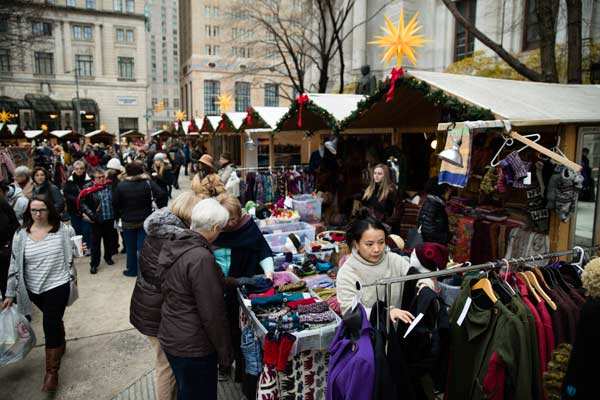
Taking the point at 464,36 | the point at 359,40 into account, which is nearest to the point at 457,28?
the point at 464,36

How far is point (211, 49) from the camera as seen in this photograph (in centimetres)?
6688

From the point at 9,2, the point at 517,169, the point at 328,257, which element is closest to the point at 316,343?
the point at 328,257

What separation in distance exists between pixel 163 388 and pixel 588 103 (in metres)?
6.32

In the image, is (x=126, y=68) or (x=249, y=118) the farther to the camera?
(x=126, y=68)

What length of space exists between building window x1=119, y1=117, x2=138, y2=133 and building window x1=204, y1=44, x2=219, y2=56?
22374 mm

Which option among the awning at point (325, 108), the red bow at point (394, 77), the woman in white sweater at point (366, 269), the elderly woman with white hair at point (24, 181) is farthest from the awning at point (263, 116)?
the woman in white sweater at point (366, 269)

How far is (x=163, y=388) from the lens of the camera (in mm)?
3191

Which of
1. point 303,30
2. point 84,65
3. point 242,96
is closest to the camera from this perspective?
point 303,30

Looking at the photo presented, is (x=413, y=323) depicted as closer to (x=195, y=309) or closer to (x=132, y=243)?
(x=195, y=309)

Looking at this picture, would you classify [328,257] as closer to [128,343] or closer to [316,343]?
[316,343]

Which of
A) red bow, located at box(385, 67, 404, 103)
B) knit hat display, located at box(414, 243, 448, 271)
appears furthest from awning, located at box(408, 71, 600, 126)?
knit hat display, located at box(414, 243, 448, 271)

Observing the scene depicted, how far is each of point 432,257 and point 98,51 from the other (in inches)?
2121

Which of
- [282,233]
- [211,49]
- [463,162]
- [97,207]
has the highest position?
[211,49]

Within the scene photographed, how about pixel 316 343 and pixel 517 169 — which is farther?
pixel 517 169
